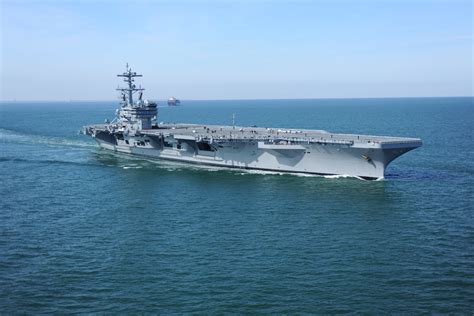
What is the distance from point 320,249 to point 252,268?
3.87 metres

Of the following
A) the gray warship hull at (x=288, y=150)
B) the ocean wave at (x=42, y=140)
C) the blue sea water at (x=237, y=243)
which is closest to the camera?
the blue sea water at (x=237, y=243)

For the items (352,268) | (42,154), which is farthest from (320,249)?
(42,154)

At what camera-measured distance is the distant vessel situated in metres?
36.2

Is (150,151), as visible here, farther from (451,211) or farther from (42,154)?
(451,211)

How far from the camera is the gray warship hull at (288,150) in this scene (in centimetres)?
3591

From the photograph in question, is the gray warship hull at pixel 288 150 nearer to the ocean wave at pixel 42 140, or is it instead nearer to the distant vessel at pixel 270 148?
the distant vessel at pixel 270 148

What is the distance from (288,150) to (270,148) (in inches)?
56.4

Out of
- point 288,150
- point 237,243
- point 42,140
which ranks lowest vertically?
point 237,243

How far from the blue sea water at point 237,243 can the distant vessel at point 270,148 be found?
1522mm

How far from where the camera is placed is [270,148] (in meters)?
39.0

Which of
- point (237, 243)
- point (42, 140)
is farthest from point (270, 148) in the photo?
point (42, 140)

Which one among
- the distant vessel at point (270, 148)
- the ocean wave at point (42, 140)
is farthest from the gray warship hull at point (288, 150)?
the ocean wave at point (42, 140)

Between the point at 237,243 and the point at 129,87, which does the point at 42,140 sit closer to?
the point at 129,87

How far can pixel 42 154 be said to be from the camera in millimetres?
53000
